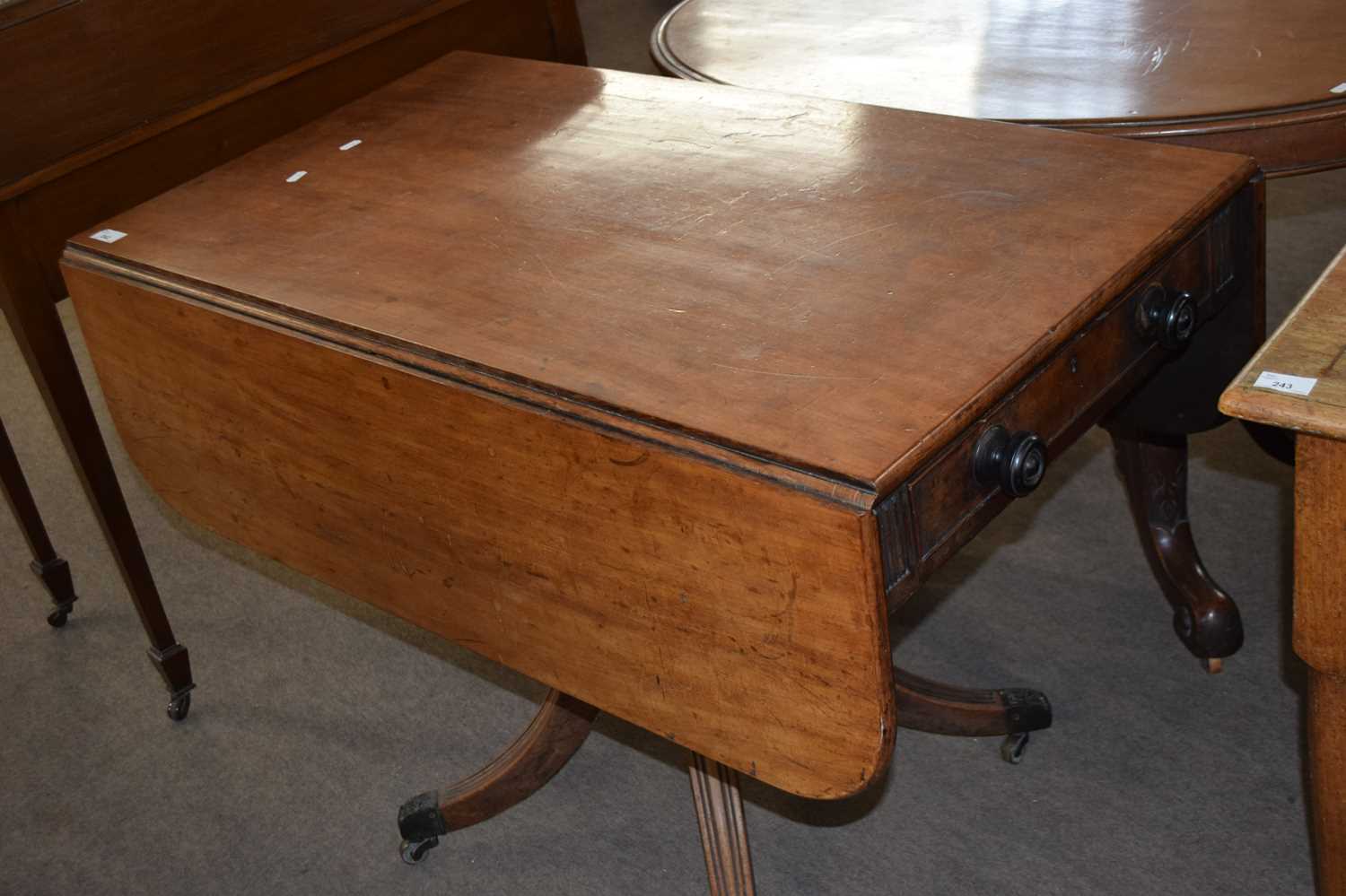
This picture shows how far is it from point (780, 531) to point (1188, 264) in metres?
0.54

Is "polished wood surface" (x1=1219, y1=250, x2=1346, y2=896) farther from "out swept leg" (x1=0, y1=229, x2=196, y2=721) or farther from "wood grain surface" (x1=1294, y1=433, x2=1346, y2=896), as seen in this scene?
"out swept leg" (x1=0, y1=229, x2=196, y2=721)

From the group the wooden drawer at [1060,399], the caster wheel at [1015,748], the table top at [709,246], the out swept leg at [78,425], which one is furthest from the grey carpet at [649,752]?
the table top at [709,246]

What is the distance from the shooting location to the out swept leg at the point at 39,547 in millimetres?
2393

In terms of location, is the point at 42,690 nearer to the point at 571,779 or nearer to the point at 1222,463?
the point at 571,779

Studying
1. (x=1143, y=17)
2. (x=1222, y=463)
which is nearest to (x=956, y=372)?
(x=1143, y=17)

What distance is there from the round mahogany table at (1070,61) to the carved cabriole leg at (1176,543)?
51cm

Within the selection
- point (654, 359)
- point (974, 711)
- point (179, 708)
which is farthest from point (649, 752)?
point (654, 359)

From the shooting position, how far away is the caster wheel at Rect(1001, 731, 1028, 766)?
199 centimetres

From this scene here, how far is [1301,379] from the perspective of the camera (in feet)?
3.48

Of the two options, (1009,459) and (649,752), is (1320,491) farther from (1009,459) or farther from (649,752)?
(649,752)

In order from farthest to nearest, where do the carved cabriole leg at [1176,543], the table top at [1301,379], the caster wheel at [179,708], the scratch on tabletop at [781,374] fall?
1. the caster wheel at [179,708]
2. the carved cabriole leg at [1176,543]
3. the scratch on tabletop at [781,374]
4. the table top at [1301,379]

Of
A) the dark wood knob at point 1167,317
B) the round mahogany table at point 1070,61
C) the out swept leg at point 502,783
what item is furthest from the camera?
the out swept leg at point 502,783

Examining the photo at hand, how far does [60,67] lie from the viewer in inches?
68.0

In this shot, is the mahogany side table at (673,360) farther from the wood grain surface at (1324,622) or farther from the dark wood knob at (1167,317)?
the wood grain surface at (1324,622)
